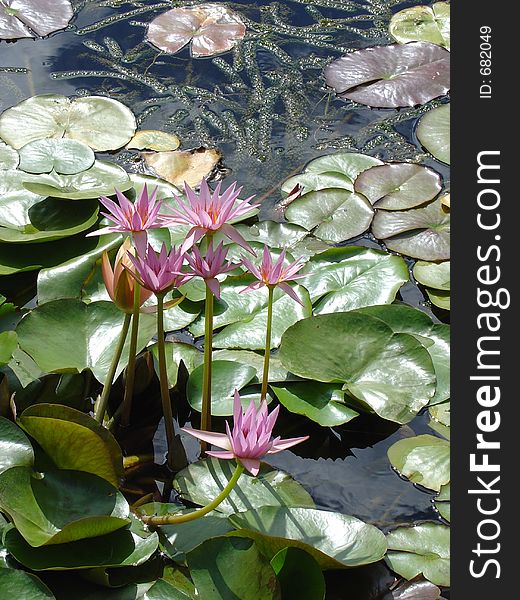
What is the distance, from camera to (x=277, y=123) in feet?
11.1

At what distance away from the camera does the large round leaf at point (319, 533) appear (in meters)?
1.67

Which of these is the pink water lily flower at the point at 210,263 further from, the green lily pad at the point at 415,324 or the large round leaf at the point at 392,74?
the large round leaf at the point at 392,74

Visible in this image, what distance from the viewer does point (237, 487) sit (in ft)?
6.24

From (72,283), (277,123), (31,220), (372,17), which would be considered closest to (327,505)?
(72,283)

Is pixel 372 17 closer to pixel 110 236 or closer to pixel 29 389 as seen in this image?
pixel 110 236

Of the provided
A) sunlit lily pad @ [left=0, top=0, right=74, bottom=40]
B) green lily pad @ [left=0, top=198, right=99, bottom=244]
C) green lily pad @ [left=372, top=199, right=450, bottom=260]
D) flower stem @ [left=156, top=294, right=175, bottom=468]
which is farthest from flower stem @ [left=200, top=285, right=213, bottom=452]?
sunlit lily pad @ [left=0, top=0, right=74, bottom=40]

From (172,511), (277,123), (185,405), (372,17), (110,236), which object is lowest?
(172,511)

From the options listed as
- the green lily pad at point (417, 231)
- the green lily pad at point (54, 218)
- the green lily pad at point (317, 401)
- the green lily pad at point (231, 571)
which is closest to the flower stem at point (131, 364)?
the green lily pad at point (317, 401)

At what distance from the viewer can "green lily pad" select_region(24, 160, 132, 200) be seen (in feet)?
8.60

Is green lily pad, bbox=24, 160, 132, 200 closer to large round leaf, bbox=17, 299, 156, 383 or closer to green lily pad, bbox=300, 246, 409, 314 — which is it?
large round leaf, bbox=17, 299, 156, 383

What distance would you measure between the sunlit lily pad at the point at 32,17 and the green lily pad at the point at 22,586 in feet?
9.28

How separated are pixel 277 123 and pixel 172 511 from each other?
6.31ft

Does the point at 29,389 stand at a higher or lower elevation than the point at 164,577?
higher

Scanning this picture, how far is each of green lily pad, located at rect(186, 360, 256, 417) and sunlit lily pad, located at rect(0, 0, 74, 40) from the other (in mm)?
2309
